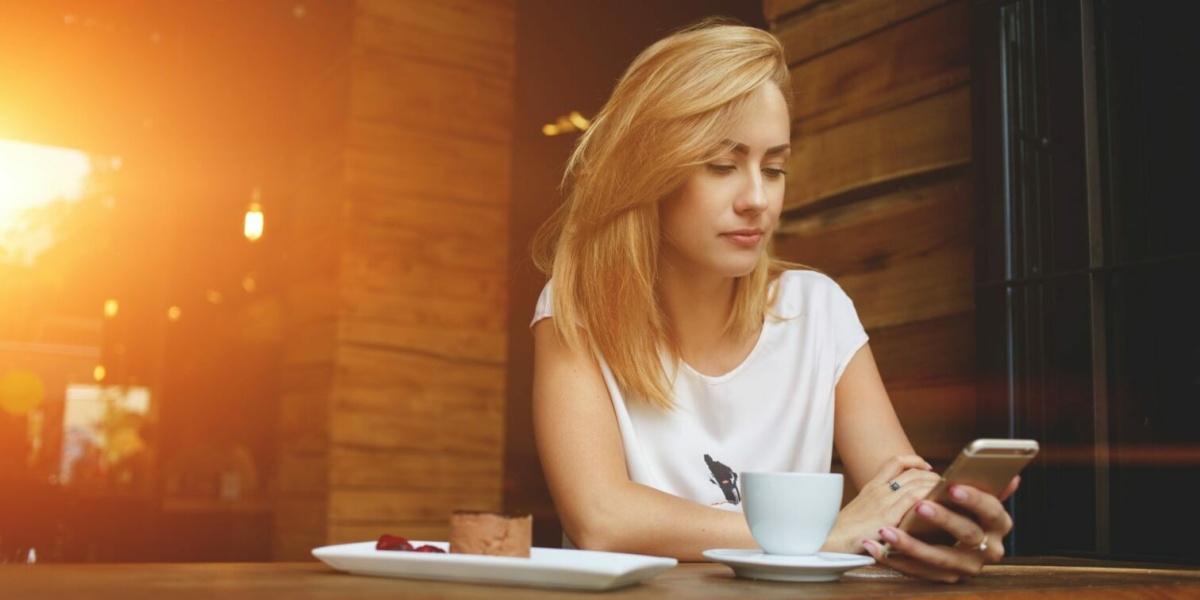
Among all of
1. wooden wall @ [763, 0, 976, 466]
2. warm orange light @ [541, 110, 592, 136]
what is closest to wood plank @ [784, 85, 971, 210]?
wooden wall @ [763, 0, 976, 466]

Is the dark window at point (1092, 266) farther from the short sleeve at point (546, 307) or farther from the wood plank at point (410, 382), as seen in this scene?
the wood plank at point (410, 382)

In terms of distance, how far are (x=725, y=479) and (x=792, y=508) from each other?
2.30 feet

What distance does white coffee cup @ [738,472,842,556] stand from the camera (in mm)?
986

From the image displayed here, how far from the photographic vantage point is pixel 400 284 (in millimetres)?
3945

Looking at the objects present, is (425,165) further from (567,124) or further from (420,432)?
(567,124)

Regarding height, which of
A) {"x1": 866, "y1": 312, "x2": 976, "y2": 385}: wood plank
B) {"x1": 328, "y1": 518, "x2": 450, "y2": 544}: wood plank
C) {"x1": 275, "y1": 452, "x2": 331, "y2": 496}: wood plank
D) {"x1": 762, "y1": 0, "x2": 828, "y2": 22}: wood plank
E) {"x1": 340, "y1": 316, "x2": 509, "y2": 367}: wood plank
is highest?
{"x1": 762, "y1": 0, "x2": 828, "y2": 22}: wood plank

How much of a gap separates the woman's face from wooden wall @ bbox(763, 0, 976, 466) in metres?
0.63

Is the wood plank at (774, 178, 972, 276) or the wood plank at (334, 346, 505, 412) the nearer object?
the wood plank at (774, 178, 972, 276)

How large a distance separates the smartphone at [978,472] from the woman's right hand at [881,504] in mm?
199

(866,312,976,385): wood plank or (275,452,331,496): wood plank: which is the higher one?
(866,312,976,385): wood plank

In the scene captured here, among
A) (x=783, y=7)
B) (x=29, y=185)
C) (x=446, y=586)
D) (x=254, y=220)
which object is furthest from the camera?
(x=29, y=185)

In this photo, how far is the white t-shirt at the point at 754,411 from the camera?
168 cm

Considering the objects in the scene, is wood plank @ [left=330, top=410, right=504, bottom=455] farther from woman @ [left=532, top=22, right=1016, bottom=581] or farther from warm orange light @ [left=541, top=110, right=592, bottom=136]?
woman @ [left=532, top=22, right=1016, bottom=581]

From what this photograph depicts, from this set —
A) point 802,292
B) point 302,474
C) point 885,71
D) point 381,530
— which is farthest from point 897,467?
point 302,474
